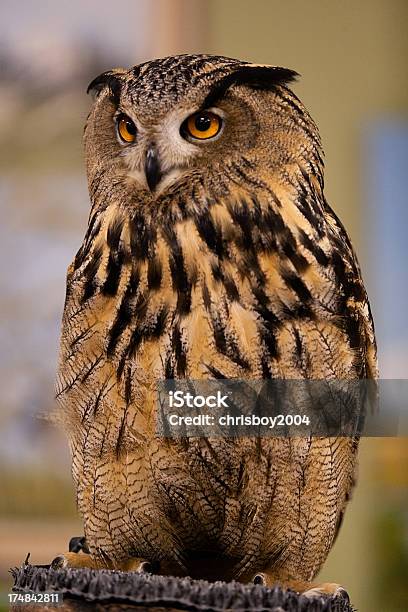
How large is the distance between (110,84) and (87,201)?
185 mm

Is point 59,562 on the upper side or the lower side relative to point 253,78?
lower

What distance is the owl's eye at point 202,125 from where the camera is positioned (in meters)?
0.89

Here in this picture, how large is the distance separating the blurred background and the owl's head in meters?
0.09

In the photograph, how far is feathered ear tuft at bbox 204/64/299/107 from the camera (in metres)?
0.89

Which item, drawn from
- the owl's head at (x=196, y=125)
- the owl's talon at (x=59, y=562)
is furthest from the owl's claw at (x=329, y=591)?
the owl's head at (x=196, y=125)

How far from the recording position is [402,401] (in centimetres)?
100

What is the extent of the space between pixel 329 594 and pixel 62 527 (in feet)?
1.29

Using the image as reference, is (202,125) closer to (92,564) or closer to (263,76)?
(263,76)

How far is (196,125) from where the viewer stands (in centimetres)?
90

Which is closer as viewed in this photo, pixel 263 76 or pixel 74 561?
pixel 263 76

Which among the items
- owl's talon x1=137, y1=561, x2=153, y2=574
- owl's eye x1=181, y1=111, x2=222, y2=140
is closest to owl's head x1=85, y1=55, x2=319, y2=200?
owl's eye x1=181, y1=111, x2=222, y2=140

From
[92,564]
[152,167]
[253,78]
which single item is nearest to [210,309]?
[152,167]

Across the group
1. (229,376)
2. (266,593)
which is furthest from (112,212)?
(266,593)

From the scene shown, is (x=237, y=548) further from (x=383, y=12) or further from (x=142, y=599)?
(x=383, y=12)
